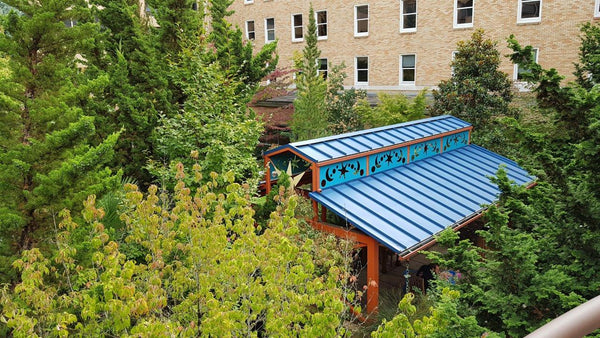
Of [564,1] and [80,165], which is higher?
[564,1]

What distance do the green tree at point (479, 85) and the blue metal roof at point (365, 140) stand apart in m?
2.54

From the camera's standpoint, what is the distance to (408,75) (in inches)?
1280

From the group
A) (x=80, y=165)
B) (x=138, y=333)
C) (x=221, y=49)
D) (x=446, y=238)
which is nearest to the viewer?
(x=138, y=333)

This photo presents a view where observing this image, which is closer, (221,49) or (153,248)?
(153,248)

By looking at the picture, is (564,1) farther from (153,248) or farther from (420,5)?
(153,248)

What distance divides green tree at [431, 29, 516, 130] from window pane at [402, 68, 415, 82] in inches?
567

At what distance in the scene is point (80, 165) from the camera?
247 inches

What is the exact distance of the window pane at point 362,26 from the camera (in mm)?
33719

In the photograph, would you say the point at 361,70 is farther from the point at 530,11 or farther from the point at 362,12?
the point at 530,11

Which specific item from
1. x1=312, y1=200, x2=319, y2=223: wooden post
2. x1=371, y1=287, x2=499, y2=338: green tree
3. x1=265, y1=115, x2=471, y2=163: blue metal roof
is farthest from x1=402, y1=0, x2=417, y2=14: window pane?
x1=371, y1=287, x2=499, y2=338: green tree

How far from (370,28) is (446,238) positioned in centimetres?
3014

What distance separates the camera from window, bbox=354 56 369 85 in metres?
34.4

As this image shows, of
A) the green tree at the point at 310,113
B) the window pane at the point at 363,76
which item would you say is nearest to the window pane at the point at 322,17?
the window pane at the point at 363,76

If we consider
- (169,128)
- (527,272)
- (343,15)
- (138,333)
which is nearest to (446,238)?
(527,272)
